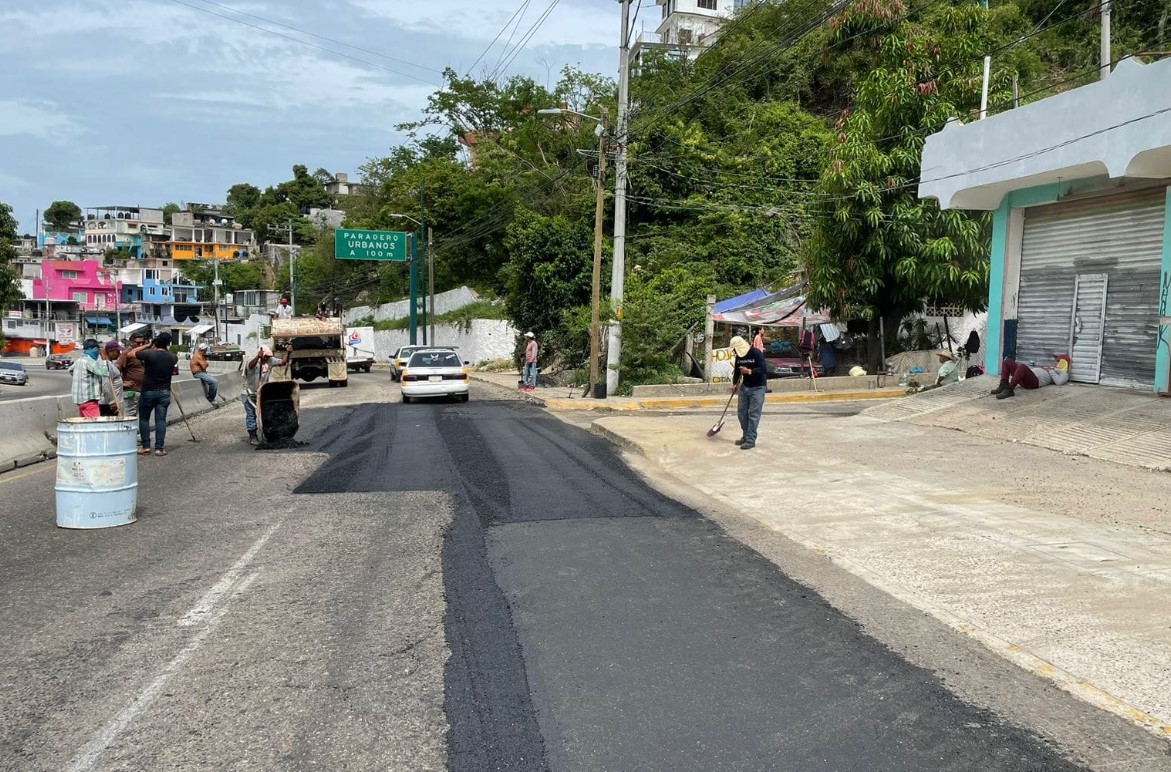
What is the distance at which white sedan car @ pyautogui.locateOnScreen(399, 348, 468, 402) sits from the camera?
24.0 metres

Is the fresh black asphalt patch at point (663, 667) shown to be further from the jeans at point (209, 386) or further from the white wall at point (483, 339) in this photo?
the white wall at point (483, 339)

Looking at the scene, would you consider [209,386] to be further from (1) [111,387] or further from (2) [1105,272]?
(2) [1105,272]

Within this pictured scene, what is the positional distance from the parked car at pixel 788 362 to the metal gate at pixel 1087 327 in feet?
38.8

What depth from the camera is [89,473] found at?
27.4 feet

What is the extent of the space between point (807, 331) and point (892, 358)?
3.14m

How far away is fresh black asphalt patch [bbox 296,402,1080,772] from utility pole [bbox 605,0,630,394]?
1508 centimetres

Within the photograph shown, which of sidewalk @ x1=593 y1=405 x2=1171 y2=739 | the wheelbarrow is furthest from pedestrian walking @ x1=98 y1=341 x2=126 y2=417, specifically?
sidewalk @ x1=593 y1=405 x2=1171 y2=739

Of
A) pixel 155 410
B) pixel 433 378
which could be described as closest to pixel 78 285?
pixel 433 378

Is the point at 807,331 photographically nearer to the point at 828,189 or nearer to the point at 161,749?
the point at 828,189

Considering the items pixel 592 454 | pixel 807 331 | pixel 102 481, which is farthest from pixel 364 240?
pixel 102 481

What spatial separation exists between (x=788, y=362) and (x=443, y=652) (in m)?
24.8

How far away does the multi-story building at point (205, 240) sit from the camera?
119000 millimetres

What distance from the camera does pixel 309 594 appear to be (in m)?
6.37

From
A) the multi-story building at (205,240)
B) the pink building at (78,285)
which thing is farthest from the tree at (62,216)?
the pink building at (78,285)
